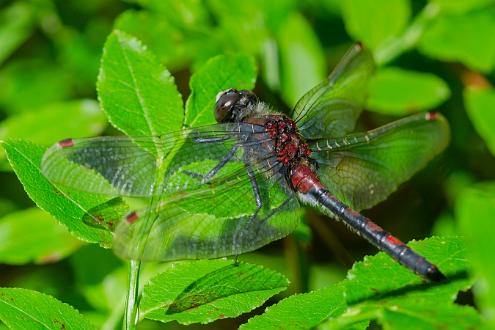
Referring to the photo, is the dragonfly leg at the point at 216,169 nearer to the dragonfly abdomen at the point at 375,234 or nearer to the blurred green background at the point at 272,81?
the dragonfly abdomen at the point at 375,234

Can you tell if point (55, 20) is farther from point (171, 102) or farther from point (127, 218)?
point (127, 218)

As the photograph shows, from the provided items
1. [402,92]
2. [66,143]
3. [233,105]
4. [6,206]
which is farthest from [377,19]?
[6,206]

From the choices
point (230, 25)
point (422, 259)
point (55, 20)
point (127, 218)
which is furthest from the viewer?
point (55, 20)

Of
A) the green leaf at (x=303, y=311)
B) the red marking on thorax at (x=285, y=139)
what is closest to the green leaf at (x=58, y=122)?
the red marking on thorax at (x=285, y=139)

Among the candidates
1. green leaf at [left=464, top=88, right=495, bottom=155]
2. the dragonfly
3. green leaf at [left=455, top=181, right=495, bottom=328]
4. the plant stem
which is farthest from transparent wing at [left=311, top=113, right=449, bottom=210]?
green leaf at [left=455, top=181, right=495, bottom=328]

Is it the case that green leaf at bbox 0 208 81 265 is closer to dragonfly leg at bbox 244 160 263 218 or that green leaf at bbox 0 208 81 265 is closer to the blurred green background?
the blurred green background

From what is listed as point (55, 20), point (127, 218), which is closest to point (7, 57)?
point (55, 20)
